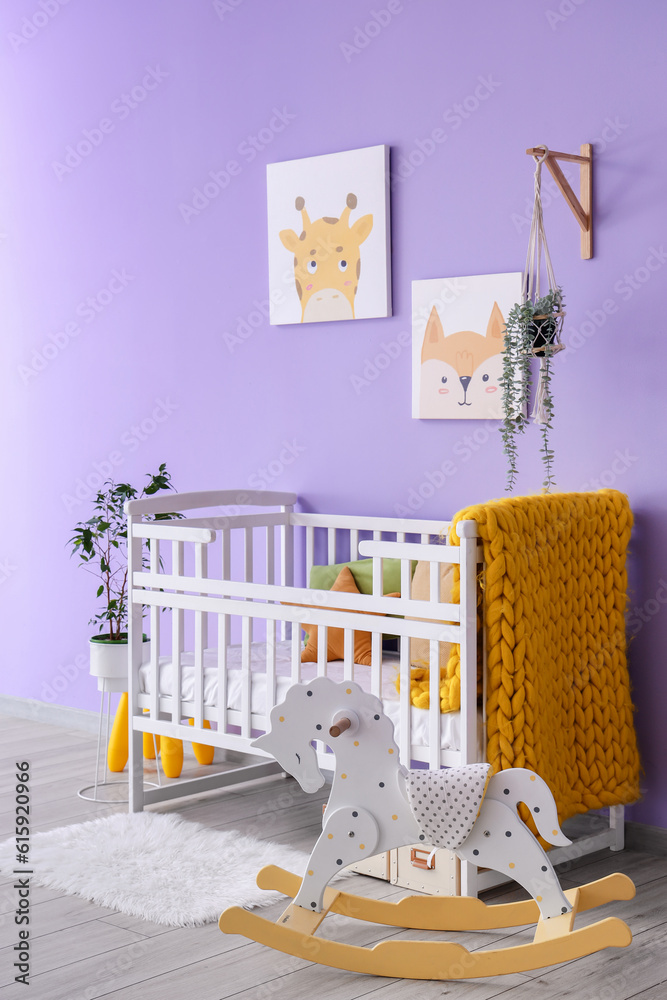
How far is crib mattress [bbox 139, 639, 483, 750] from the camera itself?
2.22 metres

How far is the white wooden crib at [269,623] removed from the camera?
219cm

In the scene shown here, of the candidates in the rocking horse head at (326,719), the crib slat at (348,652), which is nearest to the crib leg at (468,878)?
the rocking horse head at (326,719)

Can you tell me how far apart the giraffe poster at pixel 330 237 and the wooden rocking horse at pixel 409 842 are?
130cm

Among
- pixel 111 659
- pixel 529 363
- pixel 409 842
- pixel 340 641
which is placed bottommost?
pixel 409 842

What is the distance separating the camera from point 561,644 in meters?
2.33

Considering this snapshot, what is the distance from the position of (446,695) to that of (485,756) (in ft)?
0.45

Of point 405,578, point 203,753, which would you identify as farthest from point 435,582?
point 203,753

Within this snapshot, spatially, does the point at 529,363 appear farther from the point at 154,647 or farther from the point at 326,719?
the point at 154,647

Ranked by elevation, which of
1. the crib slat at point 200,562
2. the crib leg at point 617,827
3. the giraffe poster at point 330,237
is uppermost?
the giraffe poster at point 330,237

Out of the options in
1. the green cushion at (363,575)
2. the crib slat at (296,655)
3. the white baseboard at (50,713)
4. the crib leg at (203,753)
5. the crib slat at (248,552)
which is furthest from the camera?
the white baseboard at (50,713)

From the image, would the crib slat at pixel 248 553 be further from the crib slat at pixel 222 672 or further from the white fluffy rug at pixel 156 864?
the white fluffy rug at pixel 156 864

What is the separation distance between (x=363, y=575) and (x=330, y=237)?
36.2 inches

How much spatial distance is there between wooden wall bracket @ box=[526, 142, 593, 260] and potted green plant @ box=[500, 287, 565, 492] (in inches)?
5.5

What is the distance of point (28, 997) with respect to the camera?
1.85 meters
